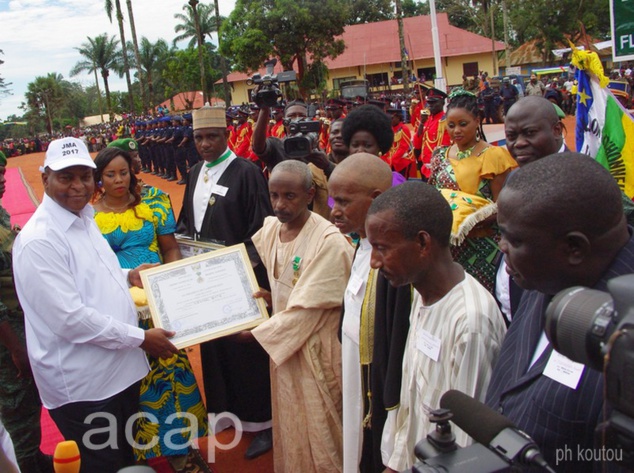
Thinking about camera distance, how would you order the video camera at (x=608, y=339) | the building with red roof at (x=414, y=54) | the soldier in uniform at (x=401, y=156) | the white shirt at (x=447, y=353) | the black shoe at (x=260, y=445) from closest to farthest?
the video camera at (x=608, y=339) → the white shirt at (x=447, y=353) → the black shoe at (x=260, y=445) → the soldier in uniform at (x=401, y=156) → the building with red roof at (x=414, y=54)

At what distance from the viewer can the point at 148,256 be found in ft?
11.7

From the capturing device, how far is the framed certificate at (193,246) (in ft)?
11.6

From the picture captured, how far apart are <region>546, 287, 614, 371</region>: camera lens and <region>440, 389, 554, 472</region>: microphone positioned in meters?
0.18

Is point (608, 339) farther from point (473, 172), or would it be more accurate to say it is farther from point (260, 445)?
point (260, 445)

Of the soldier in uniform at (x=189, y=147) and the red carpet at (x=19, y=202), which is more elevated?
the soldier in uniform at (x=189, y=147)

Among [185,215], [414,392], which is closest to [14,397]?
[185,215]

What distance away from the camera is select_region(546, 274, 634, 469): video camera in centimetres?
83

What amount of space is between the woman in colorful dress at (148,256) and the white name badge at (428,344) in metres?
1.99

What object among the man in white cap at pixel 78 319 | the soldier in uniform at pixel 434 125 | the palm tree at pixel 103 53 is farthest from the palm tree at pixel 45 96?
the man in white cap at pixel 78 319

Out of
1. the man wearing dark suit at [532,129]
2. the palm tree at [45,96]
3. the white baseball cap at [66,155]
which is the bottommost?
the man wearing dark suit at [532,129]

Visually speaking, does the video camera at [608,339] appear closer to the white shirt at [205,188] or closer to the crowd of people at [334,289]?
the crowd of people at [334,289]

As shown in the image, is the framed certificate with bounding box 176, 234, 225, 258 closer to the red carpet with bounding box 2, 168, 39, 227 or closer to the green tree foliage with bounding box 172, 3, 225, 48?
the red carpet with bounding box 2, 168, 39, 227

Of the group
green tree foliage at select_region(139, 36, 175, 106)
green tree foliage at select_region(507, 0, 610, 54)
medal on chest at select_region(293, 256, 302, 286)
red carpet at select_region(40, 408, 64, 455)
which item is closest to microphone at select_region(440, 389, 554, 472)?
medal on chest at select_region(293, 256, 302, 286)

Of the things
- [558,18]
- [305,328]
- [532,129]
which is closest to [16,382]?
[305,328]
